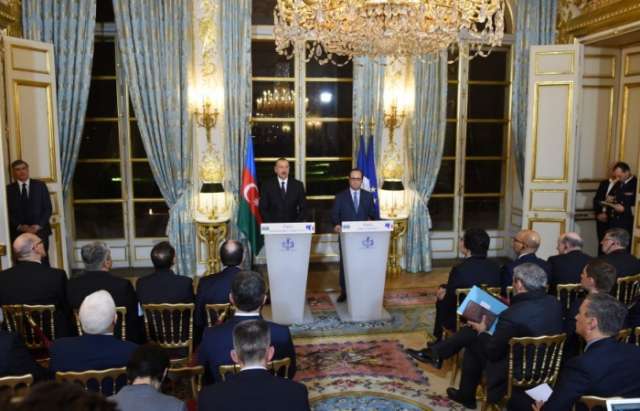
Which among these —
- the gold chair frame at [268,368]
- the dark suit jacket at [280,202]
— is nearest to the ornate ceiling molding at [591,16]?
the dark suit jacket at [280,202]

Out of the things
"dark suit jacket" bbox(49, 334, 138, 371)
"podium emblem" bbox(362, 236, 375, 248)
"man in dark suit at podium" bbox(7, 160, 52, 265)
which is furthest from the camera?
Result: "man in dark suit at podium" bbox(7, 160, 52, 265)

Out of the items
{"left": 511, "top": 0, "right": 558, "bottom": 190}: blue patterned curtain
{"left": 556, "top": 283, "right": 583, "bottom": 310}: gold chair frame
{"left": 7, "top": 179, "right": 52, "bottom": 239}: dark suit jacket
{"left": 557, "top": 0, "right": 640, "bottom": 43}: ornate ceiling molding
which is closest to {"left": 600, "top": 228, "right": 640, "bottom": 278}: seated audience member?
{"left": 556, "top": 283, "right": 583, "bottom": 310}: gold chair frame

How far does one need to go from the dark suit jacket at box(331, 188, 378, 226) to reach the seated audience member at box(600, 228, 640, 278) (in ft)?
8.47

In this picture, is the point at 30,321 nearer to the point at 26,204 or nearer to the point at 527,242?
the point at 26,204

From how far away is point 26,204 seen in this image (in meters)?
6.18

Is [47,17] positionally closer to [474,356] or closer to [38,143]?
[38,143]

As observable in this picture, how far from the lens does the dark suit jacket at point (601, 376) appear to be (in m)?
2.53

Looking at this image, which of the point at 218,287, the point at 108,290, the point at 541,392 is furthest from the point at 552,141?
the point at 108,290

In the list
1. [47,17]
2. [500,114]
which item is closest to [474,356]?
[500,114]

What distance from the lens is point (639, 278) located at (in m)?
4.36

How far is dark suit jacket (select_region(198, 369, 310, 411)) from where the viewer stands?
2109mm

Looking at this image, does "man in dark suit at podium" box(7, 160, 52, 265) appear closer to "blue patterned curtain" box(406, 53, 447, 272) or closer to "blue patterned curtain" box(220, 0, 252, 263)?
"blue patterned curtain" box(220, 0, 252, 263)

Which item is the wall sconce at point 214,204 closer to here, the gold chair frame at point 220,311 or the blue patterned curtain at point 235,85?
the blue patterned curtain at point 235,85

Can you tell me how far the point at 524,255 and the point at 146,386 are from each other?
3239 mm
